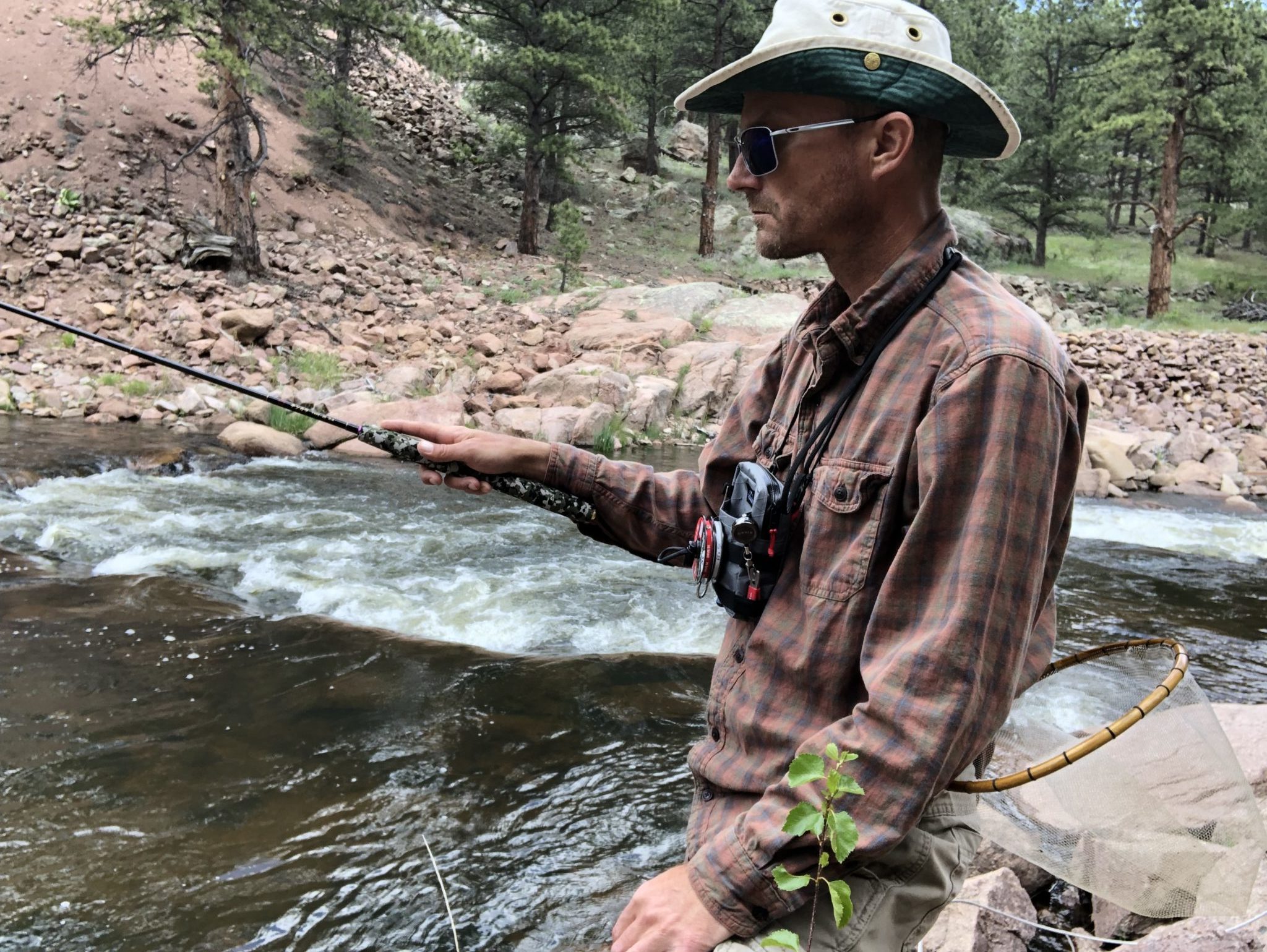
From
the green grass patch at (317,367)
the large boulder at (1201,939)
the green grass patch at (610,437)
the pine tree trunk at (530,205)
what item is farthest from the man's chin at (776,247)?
the pine tree trunk at (530,205)

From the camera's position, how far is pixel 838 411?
1.50 m

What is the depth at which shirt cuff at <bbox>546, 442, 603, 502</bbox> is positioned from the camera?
2.08m

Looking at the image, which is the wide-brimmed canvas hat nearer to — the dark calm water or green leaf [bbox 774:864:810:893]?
green leaf [bbox 774:864:810:893]

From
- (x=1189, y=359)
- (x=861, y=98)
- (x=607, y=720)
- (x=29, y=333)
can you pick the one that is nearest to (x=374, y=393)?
(x=29, y=333)

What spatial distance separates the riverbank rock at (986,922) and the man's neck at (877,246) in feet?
7.10

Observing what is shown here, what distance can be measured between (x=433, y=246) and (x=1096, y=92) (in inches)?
645

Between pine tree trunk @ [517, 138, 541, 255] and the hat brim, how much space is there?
20.9 meters

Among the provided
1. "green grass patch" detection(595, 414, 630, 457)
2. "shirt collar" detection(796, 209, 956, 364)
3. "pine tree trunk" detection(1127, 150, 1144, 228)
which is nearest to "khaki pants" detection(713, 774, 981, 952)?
"shirt collar" detection(796, 209, 956, 364)

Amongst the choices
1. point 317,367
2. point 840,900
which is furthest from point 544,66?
point 840,900

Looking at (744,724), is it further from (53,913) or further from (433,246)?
(433,246)

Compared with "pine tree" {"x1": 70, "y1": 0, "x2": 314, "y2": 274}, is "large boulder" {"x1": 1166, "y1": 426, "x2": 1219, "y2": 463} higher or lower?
lower

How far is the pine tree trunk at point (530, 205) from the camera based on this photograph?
70.8ft

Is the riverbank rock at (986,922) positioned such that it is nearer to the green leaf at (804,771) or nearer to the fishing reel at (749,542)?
the fishing reel at (749,542)

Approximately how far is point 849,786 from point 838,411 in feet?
1.87
